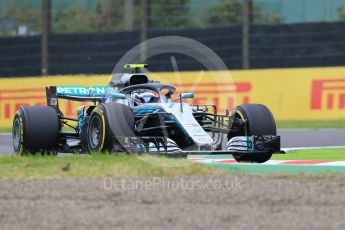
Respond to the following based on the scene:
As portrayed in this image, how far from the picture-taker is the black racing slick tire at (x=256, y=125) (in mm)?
12102

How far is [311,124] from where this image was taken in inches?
822

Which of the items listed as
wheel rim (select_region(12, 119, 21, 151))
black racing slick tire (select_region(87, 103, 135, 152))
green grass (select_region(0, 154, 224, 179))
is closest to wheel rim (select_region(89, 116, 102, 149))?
black racing slick tire (select_region(87, 103, 135, 152))

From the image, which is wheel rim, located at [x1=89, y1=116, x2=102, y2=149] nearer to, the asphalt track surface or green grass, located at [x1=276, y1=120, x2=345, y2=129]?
the asphalt track surface

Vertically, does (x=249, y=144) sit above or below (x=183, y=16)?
below

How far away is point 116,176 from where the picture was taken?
30.1 ft

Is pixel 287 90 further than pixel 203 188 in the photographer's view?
Yes

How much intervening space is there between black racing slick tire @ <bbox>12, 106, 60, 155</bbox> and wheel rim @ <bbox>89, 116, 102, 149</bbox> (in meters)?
0.55

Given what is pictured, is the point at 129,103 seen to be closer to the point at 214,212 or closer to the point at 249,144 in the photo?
the point at 249,144

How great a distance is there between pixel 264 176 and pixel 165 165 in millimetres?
1223

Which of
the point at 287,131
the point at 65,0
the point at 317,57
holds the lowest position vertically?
the point at 287,131

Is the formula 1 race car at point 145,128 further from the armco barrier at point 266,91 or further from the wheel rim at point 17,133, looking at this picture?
the armco barrier at point 266,91

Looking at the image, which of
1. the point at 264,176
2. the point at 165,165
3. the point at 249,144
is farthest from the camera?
the point at 249,144

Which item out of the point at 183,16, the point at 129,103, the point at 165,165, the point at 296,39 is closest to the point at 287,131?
the point at 296,39

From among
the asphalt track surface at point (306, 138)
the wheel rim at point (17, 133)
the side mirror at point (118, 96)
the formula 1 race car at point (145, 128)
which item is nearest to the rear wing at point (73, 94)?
the formula 1 race car at point (145, 128)
